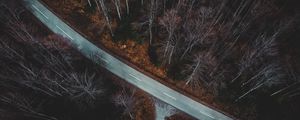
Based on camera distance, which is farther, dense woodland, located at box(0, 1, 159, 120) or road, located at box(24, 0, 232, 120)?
road, located at box(24, 0, 232, 120)

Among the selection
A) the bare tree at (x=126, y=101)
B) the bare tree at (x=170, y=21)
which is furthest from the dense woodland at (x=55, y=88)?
the bare tree at (x=170, y=21)

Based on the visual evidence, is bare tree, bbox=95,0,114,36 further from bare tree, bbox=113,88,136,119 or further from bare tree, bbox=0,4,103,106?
bare tree, bbox=113,88,136,119

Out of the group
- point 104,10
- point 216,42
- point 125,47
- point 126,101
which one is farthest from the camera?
point 216,42

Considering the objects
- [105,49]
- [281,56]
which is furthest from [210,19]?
[105,49]

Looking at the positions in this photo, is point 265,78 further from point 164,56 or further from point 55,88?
point 55,88

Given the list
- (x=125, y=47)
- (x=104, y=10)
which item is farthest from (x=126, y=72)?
(x=104, y=10)

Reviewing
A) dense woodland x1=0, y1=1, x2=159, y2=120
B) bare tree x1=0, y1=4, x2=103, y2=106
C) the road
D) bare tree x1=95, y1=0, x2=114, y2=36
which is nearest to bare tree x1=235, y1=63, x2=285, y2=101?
the road
